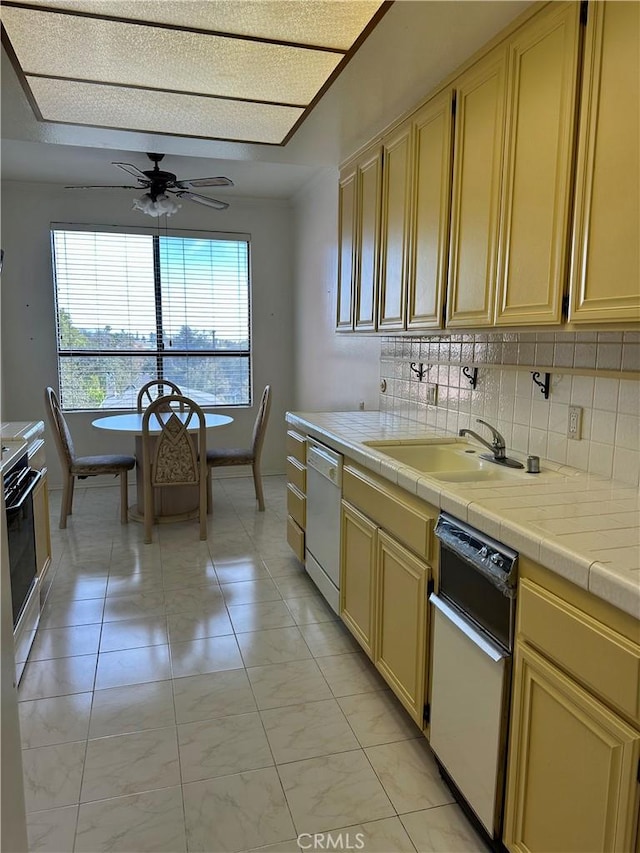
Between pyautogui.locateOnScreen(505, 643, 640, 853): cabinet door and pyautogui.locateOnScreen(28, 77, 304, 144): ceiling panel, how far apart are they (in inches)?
93.9

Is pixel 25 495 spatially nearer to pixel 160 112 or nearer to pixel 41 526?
pixel 41 526

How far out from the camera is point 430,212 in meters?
2.35

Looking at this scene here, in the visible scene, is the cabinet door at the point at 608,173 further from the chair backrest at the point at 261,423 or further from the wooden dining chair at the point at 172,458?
the chair backrest at the point at 261,423

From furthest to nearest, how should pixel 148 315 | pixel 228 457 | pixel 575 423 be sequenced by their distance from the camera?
pixel 148 315
pixel 228 457
pixel 575 423

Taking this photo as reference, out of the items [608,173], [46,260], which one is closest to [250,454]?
[46,260]

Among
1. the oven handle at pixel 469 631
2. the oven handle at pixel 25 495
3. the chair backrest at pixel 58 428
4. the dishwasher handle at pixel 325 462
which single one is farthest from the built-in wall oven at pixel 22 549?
the oven handle at pixel 469 631

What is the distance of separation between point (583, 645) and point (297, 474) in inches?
89.3

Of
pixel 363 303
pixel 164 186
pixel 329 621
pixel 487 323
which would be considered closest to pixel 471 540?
pixel 487 323

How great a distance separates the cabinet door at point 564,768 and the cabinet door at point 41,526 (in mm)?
2384

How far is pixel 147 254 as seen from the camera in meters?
5.40

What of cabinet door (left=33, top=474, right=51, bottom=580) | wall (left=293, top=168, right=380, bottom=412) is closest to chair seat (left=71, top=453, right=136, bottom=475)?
cabinet door (left=33, top=474, right=51, bottom=580)

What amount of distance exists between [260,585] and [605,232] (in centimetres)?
258

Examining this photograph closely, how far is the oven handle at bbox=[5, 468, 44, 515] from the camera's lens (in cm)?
224

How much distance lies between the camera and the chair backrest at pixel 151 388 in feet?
16.6
